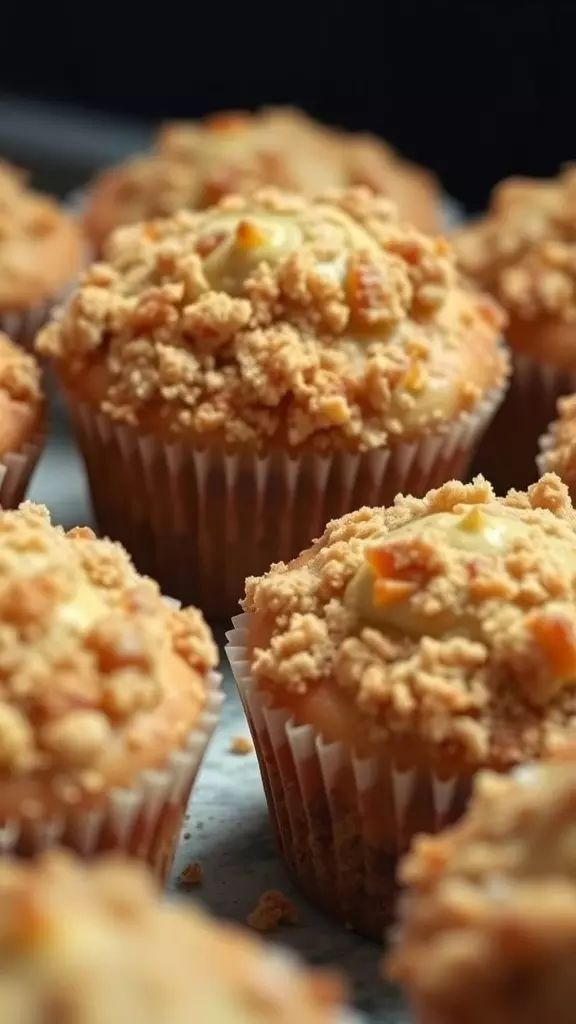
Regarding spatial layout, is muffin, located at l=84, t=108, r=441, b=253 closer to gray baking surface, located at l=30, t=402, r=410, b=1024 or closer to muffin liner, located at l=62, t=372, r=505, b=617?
muffin liner, located at l=62, t=372, r=505, b=617

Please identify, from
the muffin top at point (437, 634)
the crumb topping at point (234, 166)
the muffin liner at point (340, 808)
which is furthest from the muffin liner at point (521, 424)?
the muffin liner at point (340, 808)

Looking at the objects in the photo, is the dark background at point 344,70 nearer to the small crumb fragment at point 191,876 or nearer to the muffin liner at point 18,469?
the muffin liner at point 18,469

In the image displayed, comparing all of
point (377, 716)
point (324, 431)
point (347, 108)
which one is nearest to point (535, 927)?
point (377, 716)

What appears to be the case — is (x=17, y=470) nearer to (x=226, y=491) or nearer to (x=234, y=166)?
(x=226, y=491)

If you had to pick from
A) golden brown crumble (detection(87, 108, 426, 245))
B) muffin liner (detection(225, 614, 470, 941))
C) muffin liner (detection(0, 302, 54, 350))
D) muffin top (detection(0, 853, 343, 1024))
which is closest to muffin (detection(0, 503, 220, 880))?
muffin liner (detection(225, 614, 470, 941))

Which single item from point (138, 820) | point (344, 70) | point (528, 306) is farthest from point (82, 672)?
point (344, 70)
